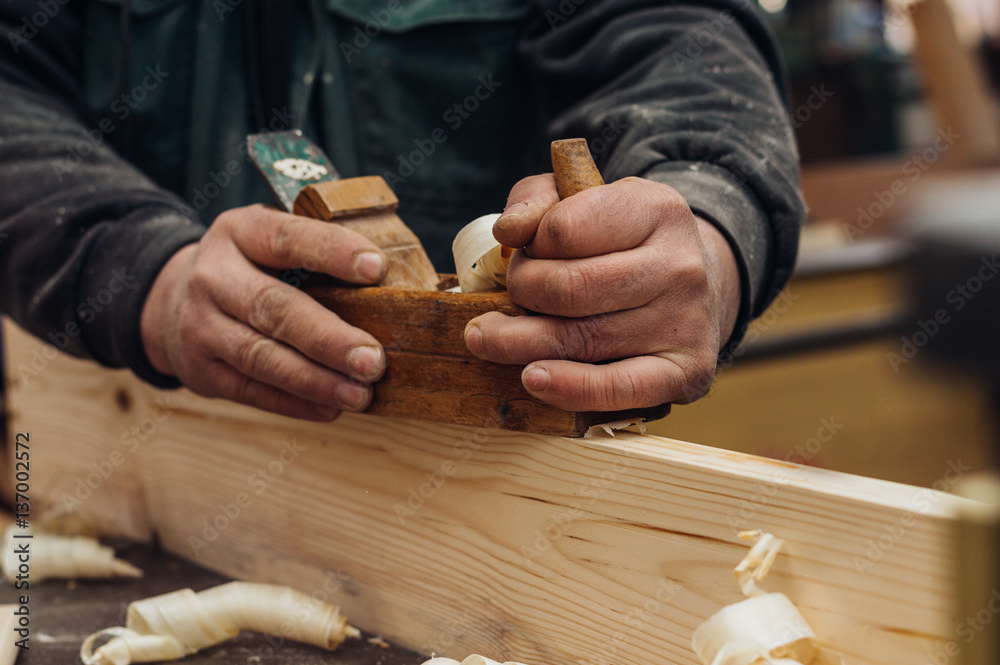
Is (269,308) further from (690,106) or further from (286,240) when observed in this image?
(690,106)

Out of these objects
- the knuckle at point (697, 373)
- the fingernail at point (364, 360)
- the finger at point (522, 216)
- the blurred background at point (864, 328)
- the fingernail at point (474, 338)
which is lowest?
the blurred background at point (864, 328)

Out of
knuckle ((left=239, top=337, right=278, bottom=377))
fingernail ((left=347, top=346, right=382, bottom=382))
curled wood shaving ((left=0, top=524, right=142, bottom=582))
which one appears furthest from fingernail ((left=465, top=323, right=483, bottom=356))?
curled wood shaving ((left=0, top=524, right=142, bottom=582))

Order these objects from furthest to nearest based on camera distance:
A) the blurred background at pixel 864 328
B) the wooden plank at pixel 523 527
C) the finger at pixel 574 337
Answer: the blurred background at pixel 864 328, the finger at pixel 574 337, the wooden plank at pixel 523 527

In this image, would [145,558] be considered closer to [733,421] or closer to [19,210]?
[19,210]

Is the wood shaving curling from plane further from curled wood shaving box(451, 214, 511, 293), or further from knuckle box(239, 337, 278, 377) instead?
knuckle box(239, 337, 278, 377)

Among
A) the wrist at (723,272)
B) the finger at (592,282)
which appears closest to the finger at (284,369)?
the finger at (592,282)

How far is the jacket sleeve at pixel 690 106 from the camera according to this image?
0.86 meters

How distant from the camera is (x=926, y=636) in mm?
498

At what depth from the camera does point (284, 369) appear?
0.77 metres

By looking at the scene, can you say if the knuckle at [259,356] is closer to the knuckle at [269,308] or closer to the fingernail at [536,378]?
the knuckle at [269,308]

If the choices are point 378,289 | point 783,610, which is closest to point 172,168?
point 378,289

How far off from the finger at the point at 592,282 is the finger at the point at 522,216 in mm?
21

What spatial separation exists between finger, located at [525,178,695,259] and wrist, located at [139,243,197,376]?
1.51ft

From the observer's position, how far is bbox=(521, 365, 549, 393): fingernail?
2.05ft
